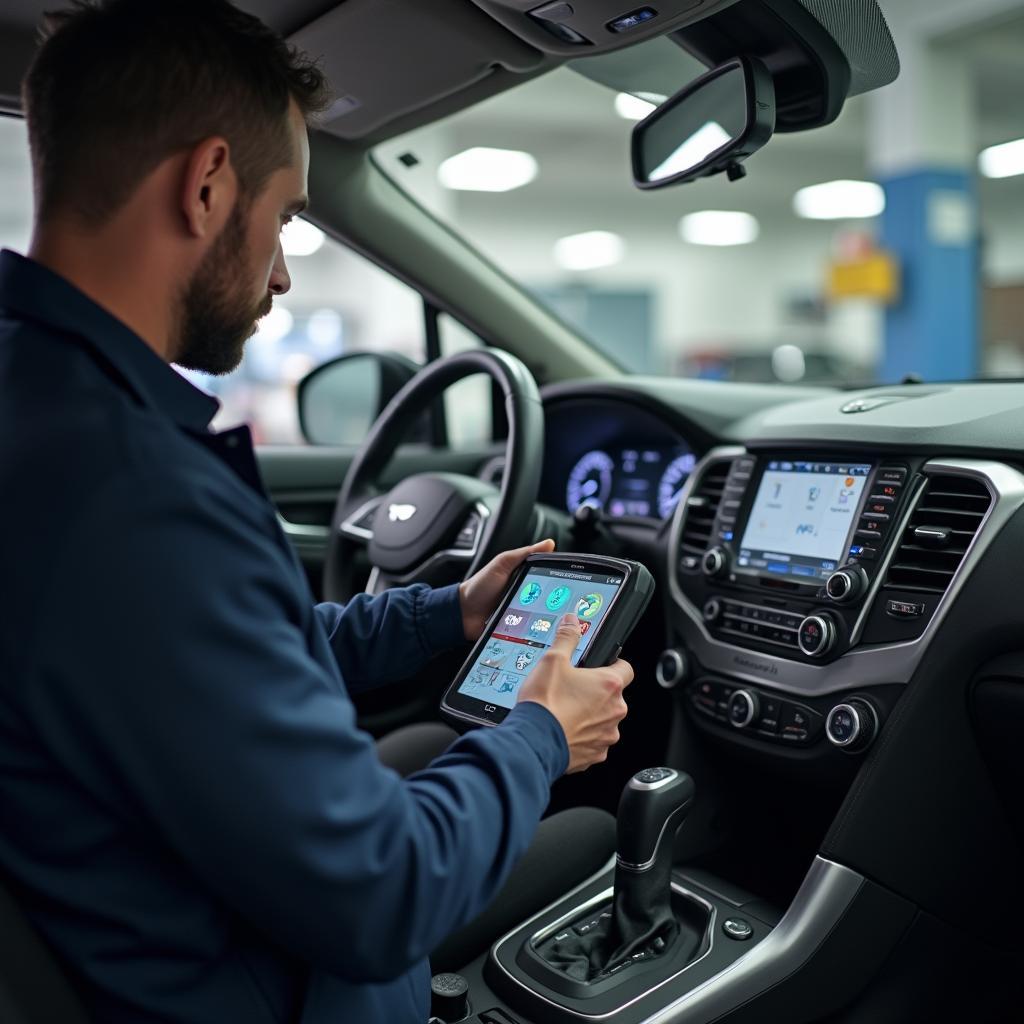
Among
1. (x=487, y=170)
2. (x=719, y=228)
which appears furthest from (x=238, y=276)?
(x=719, y=228)

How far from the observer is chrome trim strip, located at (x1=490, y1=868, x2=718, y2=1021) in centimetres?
134

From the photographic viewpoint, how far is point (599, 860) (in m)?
1.61

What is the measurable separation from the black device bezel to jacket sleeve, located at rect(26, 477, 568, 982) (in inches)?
13.8

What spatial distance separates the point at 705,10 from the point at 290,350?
13169 mm

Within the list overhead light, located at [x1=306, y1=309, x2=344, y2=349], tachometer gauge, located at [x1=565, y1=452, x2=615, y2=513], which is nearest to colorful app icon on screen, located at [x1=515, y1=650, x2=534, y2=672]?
tachometer gauge, located at [x1=565, y1=452, x2=615, y2=513]

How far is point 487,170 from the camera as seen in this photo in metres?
11.9

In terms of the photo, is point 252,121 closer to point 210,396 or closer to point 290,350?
point 210,396

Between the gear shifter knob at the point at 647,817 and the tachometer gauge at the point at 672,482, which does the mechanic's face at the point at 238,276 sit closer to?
the gear shifter knob at the point at 647,817

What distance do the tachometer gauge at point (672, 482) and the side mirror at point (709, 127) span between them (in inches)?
21.3

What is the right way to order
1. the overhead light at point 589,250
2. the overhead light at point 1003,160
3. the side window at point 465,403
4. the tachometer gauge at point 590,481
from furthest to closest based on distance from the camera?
the overhead light at point 589,250
the overhead light at point 1003,160
the side window at point 465,403
the tachometer gauge at point 590,481

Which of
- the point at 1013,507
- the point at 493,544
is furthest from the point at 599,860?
the point at 1013,507

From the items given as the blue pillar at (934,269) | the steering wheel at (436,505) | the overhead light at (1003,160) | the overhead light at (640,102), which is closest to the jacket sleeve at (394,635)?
the steering wheel at (436,505)

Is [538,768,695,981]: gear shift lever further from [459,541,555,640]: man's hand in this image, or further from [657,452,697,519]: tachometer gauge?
[657,452,697,519]: tachometer gauge

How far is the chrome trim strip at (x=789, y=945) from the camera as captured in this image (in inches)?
52.9
